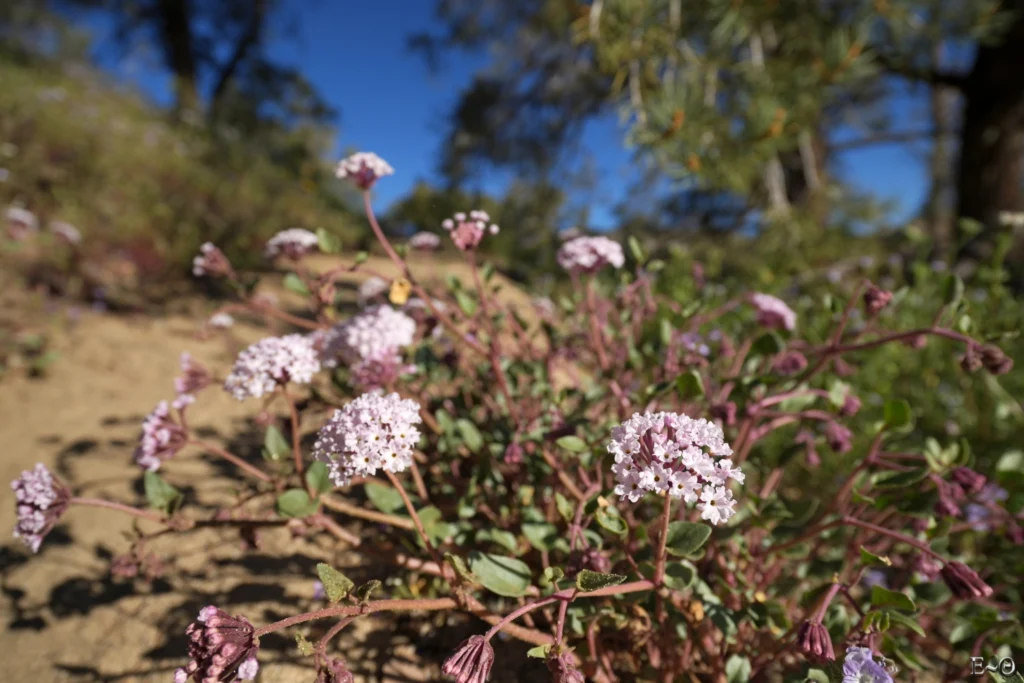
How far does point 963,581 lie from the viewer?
3.72 feet

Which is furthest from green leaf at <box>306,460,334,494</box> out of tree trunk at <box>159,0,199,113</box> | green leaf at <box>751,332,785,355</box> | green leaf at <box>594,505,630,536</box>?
tree trunk at <box>159,0,199,113</box>

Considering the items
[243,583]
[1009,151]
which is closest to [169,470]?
Result: [243,583]

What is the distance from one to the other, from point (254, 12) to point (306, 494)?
13.9m

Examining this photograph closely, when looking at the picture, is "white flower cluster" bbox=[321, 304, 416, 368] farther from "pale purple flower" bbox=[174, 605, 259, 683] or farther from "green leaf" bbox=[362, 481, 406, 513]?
"pale purple flower" bbox=[174, 605, 259, 683]

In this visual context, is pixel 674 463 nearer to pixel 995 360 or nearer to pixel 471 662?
pixel 471 662

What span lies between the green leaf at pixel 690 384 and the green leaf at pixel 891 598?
0.54m

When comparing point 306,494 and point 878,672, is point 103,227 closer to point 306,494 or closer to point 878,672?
point 306,494

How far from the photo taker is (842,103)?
6.52m

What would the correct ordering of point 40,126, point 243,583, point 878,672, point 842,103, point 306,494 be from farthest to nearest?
point 842,103
point 40,126
point 243,583
point 306,494
point 878,672

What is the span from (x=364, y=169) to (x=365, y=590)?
44.3 inches

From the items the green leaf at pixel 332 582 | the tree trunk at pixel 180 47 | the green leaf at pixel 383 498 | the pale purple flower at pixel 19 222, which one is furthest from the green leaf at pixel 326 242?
the tree trunk at pixel 180 47

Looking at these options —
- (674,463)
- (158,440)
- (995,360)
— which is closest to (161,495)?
(158,440)

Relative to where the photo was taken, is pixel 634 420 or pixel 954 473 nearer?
pixel 634 420

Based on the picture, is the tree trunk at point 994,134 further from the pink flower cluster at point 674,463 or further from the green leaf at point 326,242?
the green leaf at point 326,242
